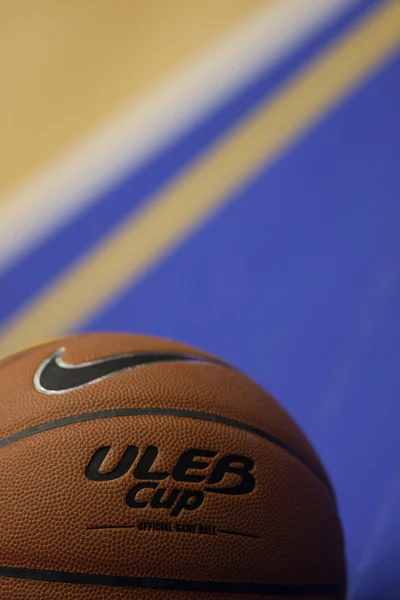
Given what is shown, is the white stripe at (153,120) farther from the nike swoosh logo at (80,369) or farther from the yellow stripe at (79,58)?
the nike swoosh logo at (80,369)

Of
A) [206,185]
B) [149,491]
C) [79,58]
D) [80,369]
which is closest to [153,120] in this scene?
[206,185]

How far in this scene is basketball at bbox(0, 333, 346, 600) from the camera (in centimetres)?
61

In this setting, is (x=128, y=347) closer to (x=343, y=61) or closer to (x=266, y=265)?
(x=266, y=265)

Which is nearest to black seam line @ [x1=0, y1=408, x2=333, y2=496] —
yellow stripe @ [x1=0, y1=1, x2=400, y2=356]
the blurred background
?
the blurred background

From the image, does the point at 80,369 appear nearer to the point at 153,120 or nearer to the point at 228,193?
the point at 228,193

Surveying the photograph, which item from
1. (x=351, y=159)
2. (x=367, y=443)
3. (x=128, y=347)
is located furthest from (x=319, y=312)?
(x=128, y=347)

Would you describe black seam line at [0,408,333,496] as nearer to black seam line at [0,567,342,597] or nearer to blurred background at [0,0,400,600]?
black seam line at [0,567,342,597]

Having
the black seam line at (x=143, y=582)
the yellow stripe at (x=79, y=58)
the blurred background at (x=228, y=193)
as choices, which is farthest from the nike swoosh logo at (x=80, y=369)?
the yellow stripe at (x=79, y=58)

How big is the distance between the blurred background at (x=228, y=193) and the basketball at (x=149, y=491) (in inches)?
17.0

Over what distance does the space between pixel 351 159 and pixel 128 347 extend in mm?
1190

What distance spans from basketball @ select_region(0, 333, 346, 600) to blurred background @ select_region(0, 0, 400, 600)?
433 millimetres

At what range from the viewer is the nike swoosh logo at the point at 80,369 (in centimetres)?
70

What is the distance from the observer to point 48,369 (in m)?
0.73

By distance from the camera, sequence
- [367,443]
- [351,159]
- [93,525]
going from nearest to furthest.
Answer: [93,525] → [367,443] → [351,159]
